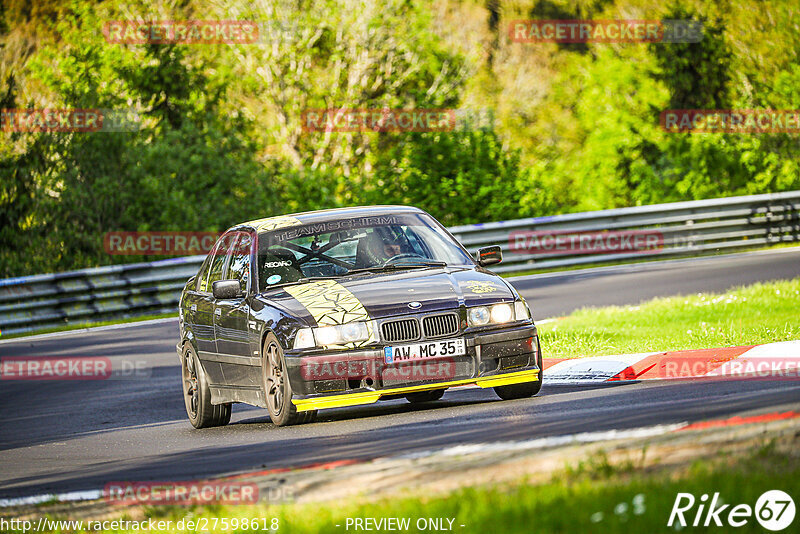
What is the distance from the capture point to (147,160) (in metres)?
28.6

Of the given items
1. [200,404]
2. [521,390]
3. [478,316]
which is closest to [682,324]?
[521,390]

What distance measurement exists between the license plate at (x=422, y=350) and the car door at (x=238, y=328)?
127cm

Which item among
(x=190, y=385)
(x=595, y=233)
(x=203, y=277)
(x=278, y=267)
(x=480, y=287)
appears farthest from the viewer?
(x=595, y=233)

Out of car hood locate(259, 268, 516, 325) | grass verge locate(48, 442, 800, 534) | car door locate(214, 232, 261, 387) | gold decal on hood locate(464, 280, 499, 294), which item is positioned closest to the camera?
grass verge locate(48, 442, 800, 534)

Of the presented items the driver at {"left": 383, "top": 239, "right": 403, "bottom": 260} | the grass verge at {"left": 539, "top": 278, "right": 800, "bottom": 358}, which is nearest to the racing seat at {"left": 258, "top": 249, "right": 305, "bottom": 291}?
the driver at {"left": 383, "top": 239, "right": 403, "bottom": 260}

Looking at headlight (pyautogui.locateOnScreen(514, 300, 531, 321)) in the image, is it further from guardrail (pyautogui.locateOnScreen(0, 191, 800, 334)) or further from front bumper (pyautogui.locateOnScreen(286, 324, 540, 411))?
guardrail (pyautogui.locateOnScreen(0, 191, 800, 334))

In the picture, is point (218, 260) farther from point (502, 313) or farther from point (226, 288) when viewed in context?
point (502, 313)

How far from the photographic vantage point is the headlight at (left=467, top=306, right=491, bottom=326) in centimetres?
973

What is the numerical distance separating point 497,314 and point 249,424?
2.58 meters

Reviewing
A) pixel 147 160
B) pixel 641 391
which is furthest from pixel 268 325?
pixel 147 160

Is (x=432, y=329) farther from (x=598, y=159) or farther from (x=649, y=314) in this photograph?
(x=598, y=159)

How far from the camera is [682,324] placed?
45.9 feet

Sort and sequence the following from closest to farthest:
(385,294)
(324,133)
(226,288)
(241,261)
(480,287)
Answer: (385,294) → (480,287) → (226,288) → (241,261) → (324,133)

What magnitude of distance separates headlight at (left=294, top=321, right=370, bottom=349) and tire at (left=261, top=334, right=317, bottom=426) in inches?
10.8
